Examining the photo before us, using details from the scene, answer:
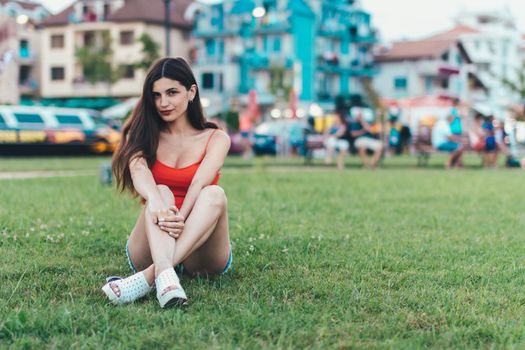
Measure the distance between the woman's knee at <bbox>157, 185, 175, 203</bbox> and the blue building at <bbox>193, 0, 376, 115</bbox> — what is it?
49.5 m

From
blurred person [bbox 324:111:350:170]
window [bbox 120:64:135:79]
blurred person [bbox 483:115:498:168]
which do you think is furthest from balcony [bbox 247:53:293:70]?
blurred person [bbox 324:111:350:170]

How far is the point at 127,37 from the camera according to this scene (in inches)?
2324

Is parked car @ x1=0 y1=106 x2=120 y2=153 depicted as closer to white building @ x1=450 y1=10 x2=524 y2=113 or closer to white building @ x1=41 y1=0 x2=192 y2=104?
white building @ x1=41 y1=0 x2=192 y2=104

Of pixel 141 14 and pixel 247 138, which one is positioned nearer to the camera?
pixel 247 138

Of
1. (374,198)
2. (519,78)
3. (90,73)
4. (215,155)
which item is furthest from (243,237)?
(90,73)

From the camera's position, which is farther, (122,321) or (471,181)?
(471,181)

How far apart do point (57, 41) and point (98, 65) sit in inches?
378

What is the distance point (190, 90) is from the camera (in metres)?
4.98

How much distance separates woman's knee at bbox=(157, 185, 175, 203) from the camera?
480 cm

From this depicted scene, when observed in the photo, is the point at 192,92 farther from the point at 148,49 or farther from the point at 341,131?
the point at 148,49

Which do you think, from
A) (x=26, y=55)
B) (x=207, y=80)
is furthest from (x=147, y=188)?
(x=26, y=55)

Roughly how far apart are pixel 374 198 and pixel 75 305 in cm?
732

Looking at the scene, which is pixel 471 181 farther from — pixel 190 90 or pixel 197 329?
pixel 197 329

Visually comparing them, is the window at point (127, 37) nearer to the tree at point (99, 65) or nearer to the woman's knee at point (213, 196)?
the tree at point (99, 65)
